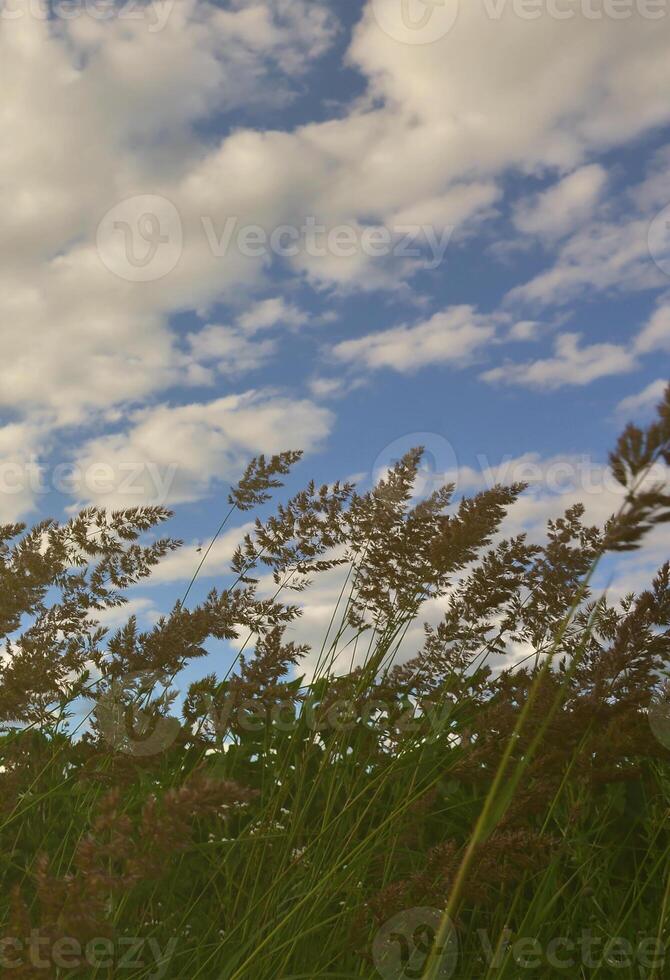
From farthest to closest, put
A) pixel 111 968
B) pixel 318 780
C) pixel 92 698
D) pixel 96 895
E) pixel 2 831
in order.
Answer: pixel 2 831 < pixel 92 698 < pixel 318 780 < pixel 111 968 < pixel 96 895

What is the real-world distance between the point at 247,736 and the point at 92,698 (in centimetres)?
129

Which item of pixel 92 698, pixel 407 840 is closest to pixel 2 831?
pixel 92 698

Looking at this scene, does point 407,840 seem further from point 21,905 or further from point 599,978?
point 21,905

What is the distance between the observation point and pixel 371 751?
10.9 ft

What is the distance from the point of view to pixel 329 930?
3.40 m

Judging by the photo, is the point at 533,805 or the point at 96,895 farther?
the point at 533,805
